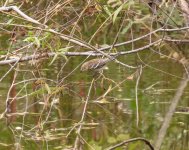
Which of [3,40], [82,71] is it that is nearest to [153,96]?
[82,71]

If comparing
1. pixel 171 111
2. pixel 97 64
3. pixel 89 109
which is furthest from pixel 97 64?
pixel 171 111

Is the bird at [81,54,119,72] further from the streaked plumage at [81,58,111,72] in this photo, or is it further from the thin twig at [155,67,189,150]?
the thin twig at [155,67,189,150]

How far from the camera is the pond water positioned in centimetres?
324

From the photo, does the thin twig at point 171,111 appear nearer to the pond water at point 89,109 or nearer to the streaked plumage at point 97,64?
the pond water at point 89,109

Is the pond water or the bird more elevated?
the bird

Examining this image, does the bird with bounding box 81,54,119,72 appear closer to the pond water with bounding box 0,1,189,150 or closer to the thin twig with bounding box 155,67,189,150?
the pond water with bounding box 0,1,189,150

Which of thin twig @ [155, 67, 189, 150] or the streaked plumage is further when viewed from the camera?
the streaked plumage

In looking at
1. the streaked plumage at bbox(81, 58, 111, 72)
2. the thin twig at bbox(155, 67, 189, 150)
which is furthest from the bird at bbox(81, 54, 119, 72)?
the thin twig at bbox(155, 67, 189, 150)

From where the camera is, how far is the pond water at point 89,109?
10.6ft

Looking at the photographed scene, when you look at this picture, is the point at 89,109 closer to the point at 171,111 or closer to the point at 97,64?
the point at 97,64

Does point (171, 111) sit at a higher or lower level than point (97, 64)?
lower

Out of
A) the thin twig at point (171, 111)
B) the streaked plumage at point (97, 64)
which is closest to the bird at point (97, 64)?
the streaked plumage at point (97, 64)

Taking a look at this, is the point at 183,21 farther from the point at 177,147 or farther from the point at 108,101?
the point at 177,147

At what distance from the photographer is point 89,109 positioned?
144 inches
